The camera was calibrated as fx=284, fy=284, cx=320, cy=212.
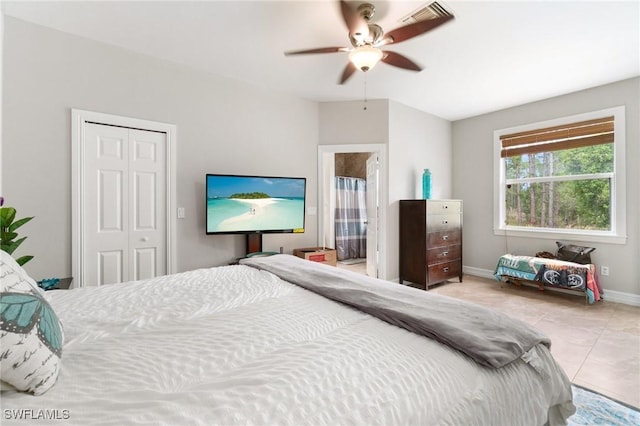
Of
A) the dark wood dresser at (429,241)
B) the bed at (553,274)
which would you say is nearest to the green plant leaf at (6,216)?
the dark wood dresser at (429,241)

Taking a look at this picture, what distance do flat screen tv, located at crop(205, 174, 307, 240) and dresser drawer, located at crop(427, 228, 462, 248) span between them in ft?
5.89

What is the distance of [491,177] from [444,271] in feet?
5.75

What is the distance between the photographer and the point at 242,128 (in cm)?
346

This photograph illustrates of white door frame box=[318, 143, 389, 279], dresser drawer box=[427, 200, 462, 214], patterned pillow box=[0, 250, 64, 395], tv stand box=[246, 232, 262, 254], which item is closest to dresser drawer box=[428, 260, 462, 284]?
white door frame box=[318, 143, 389, 279]

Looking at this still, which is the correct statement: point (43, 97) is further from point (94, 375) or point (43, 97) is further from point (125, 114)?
→ point (94, 375)

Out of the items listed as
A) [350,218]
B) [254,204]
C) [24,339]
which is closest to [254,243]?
[254,204]

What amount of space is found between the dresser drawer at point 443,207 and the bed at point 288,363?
110 inches

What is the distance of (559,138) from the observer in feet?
12.7

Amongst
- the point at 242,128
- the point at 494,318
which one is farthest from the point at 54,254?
the point at 494,318

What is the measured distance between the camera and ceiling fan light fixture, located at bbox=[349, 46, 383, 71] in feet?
6.66

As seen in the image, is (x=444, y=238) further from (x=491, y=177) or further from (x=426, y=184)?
(x=491, y=177)

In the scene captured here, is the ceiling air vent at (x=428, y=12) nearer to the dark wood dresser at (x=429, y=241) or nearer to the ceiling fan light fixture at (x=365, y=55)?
the ceiling fan light fixture at (x=365, y=55)

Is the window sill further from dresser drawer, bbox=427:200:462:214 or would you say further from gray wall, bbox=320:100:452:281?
gray wall, bbox=320:100:452:281

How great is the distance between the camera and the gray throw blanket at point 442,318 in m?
0.93
